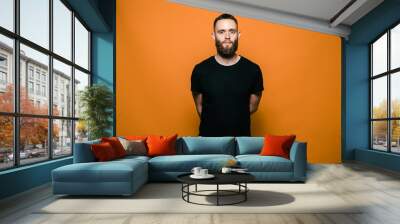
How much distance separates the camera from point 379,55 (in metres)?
8.53

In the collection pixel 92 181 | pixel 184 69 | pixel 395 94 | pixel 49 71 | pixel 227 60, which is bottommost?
pixel 92 181

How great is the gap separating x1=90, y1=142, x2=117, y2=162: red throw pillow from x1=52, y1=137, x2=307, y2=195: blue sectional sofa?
0.08 m

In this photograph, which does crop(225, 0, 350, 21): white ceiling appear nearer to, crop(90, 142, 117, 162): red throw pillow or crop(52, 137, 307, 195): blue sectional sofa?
crop(52, 137, 307, 195): blue sectional sofa

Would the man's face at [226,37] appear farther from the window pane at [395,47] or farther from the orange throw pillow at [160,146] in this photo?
the window pane at [395,47]

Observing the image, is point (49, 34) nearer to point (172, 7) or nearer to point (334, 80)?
point (172, 7)

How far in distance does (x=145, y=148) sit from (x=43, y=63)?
7.11ft

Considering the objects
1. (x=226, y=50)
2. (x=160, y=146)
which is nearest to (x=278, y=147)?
(x=160, y=146)

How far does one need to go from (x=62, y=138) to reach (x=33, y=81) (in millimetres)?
1506

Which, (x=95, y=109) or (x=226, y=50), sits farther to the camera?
(x=226, y=50)

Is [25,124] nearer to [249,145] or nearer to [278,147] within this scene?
[249,145]

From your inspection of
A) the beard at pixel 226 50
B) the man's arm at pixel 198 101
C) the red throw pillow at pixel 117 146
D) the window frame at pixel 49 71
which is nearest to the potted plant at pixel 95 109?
the window frame at pixel 49 71

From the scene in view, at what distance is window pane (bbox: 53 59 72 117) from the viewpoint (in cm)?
646

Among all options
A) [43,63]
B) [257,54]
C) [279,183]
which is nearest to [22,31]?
[43,63]

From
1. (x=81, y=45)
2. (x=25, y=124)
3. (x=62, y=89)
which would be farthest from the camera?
(x=81, y=45)
